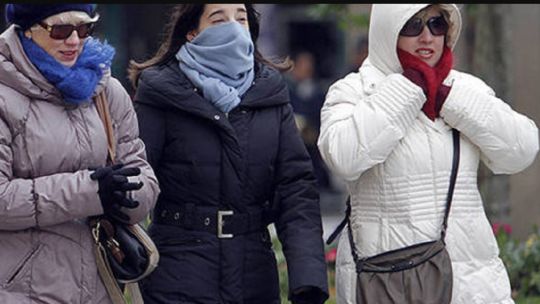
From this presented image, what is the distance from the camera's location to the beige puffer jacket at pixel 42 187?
17.0 feet

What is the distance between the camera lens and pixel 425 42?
5840 millimetres

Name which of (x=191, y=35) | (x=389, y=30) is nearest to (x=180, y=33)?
(x=191, y=35)

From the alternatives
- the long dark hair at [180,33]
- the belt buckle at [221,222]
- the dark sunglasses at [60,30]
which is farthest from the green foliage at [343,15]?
the dark sunglasses at [60,30]

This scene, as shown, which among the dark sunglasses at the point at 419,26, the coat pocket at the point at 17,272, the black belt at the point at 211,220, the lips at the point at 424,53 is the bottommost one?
the coat pocket at the point at 17,272

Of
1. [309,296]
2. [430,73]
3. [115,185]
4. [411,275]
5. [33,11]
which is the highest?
[33,11]

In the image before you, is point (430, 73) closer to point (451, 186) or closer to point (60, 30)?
point (451, 186)

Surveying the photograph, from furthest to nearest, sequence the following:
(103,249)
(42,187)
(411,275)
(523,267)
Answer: (523,267), (411,275), (103,249), (42,187)

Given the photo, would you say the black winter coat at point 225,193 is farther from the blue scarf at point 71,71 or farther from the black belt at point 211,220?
the blue scarf at point 71,71

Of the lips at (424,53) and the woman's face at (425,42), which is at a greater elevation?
the woman's face at (425,42)

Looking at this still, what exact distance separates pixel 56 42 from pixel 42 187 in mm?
545

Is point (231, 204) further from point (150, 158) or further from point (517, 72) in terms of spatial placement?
point (517, 72)

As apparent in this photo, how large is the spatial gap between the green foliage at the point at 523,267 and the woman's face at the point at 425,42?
2.83m

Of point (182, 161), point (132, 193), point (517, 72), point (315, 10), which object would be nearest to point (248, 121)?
point (182, 161)

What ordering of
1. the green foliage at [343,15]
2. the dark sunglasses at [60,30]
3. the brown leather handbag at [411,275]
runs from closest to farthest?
1. the dark sunglasses at [60,30]
2. the brown leather handbag at [411,275]
3. the green foliage at [343,15]
